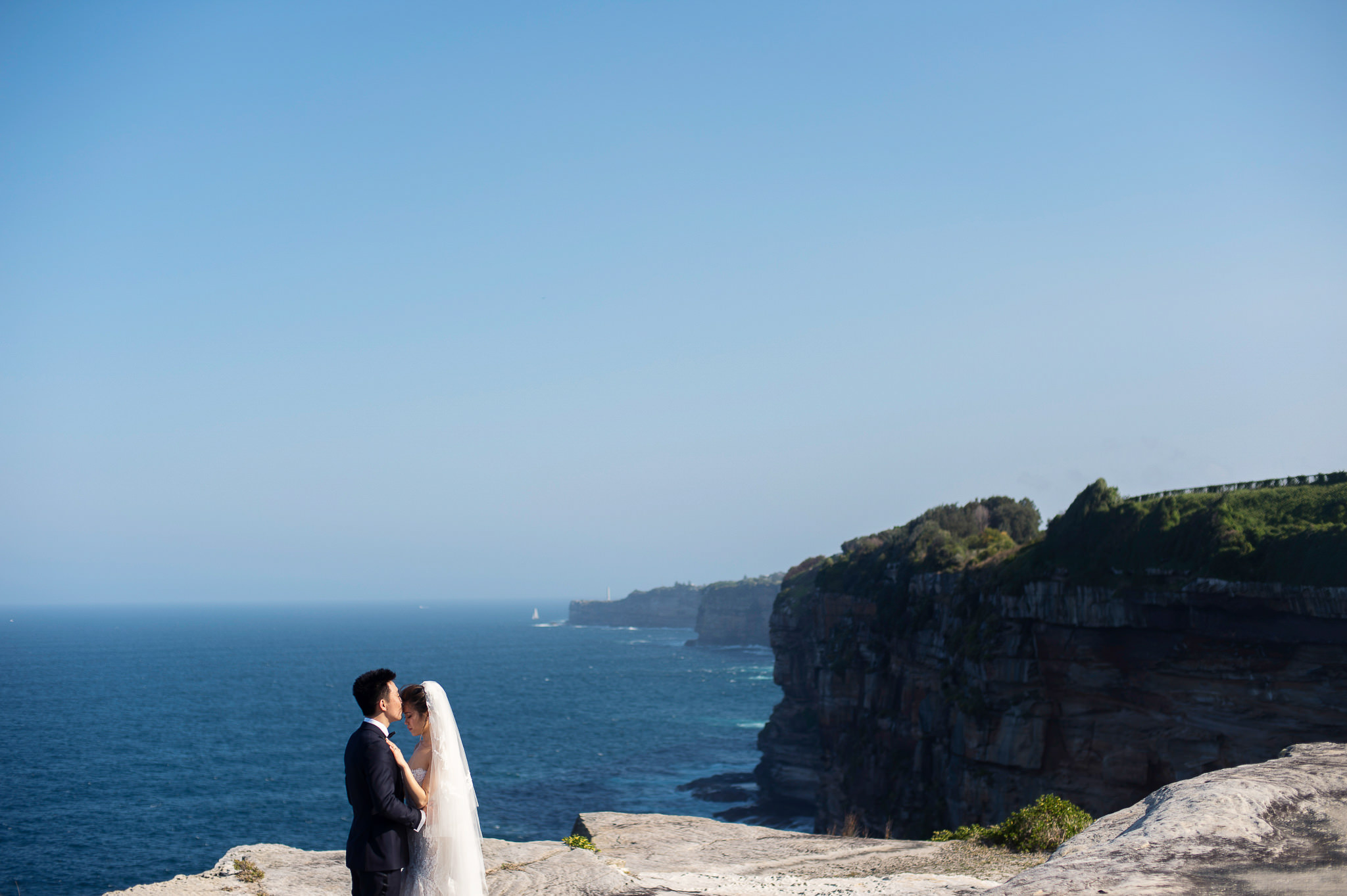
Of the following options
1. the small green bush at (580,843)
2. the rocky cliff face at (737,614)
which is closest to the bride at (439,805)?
the small green bush at (580,843)

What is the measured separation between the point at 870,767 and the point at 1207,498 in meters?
24.8

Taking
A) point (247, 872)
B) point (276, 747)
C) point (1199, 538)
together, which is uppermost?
point (1199, 538)

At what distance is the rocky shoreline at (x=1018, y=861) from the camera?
7.23 meters

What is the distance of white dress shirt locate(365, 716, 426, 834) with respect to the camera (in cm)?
681

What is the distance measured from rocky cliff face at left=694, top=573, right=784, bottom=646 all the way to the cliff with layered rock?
12216 cm

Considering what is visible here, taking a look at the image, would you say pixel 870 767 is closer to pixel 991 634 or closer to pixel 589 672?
pixel 991 634

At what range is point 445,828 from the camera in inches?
279

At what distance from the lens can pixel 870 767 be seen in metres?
47.1

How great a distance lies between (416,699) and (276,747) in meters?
77.7

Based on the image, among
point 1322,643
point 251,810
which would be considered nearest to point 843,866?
point 1322,643

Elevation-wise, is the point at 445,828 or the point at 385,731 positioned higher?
the point at 385,731

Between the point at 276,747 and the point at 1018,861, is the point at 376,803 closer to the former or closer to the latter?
the point at 1018,861

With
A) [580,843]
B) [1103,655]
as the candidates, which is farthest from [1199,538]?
[580,843]

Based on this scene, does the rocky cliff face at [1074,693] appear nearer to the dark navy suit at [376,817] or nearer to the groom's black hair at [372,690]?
the dark navy suit at [376,817]
